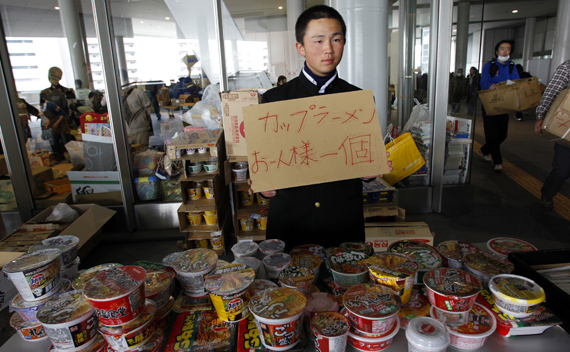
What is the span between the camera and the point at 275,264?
1199 mm

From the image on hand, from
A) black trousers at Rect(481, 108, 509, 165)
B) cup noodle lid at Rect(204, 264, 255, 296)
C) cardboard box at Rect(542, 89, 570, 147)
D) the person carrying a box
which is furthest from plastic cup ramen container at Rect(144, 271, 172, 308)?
black trousers at Rect(481, 108, 509, 165)

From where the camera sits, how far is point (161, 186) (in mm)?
3941

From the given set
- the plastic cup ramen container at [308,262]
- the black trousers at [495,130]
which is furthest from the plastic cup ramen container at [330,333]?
the black trousers at [495,130]

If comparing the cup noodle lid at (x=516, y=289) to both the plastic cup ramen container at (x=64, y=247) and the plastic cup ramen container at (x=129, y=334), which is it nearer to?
the plastic cup ramen container at (x=129, y=334)

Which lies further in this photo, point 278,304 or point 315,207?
point 315,207

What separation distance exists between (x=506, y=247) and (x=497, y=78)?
4.56 m

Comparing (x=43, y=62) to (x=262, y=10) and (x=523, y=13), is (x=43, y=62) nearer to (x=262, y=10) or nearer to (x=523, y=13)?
(x=262, y=10)

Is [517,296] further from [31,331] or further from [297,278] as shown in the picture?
[31,331]

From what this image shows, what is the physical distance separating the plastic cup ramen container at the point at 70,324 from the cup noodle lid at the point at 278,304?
452 millimetres

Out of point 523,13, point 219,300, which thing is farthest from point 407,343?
point 523,13

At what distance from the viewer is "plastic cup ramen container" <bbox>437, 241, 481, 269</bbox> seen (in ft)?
3.85

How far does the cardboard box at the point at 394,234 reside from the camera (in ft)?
7.56

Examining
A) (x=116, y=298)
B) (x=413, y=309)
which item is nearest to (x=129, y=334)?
(x=116, y=298)

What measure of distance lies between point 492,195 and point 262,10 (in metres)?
3.85
